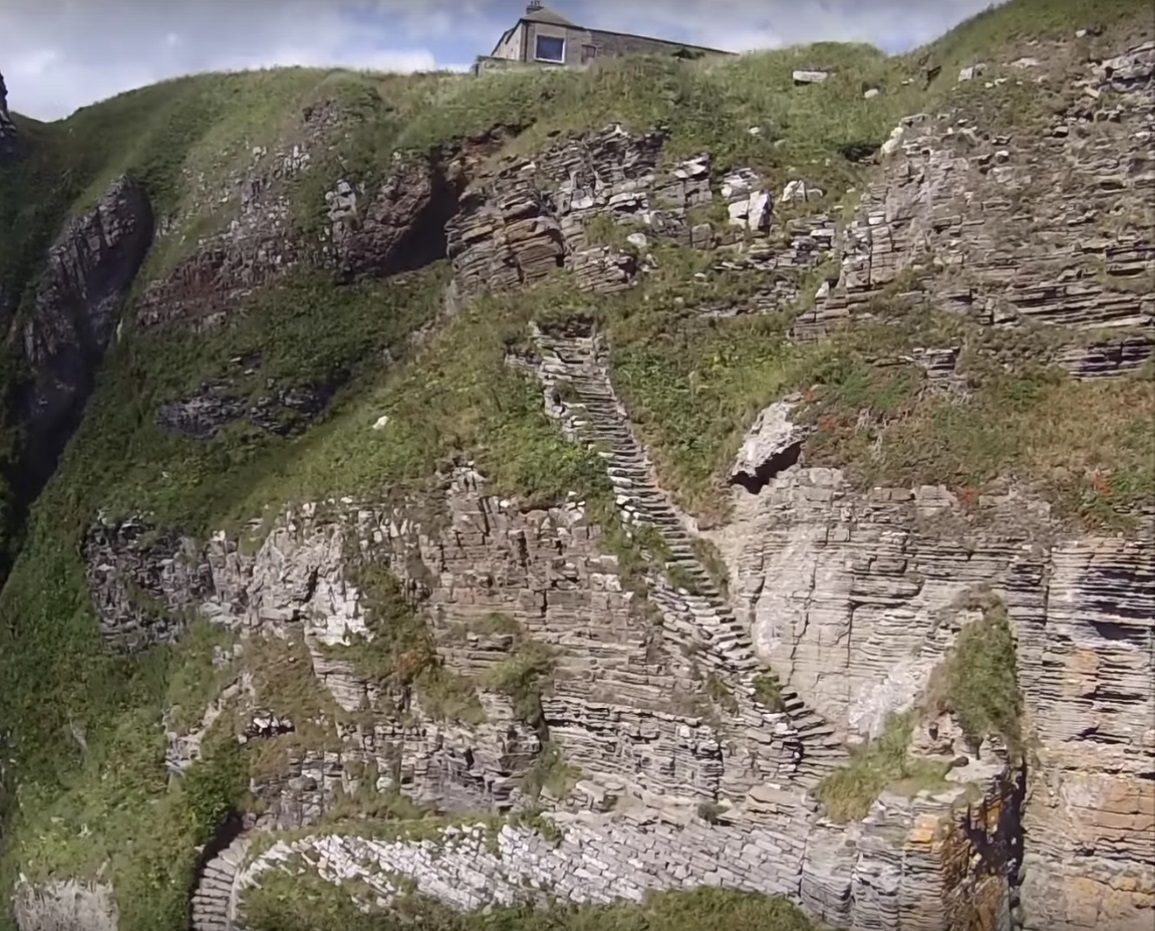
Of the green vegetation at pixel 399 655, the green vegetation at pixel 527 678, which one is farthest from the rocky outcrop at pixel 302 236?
the green vegetation at pixel 527 678

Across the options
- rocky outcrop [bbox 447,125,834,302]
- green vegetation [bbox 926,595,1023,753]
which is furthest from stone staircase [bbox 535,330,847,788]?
rocky outcrop [bbox 447,125,834,302]

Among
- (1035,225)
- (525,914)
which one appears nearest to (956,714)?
(525,914)

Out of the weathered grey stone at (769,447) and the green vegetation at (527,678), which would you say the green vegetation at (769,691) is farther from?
the green vegetation at (527,678)

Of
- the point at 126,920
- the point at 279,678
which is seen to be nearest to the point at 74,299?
the point at 279,678

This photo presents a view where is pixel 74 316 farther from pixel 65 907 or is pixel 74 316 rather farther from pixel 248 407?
pixel 65 907

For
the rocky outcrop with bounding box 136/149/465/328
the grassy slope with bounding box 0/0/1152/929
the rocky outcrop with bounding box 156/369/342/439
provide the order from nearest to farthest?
the grassy slope with bounding box 0/0/1152/929 → the rocky outcrop with bounding box 156/369/342/439 → the rocky outcrop with bounding box 136/149/465/328

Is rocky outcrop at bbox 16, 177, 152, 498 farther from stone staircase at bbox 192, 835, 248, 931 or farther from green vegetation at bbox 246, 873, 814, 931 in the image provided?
green vegetation at bbox 246, 873, 814, 931
